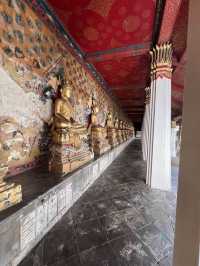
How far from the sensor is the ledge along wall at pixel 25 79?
162 centimetres

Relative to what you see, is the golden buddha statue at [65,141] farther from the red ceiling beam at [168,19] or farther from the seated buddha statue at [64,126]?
the red ceiling beam at [168,19]

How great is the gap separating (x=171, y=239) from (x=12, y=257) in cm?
149

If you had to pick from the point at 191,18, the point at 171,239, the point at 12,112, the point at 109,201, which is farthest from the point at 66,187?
the point at 191,18

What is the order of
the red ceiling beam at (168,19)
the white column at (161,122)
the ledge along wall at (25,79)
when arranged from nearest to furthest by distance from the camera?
the ledge along wall at (25,79) → the red ceiling beam at (168,19) → the white column at (161,122)

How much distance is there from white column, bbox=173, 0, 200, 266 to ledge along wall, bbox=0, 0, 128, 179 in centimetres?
168

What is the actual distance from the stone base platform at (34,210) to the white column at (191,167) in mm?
1118

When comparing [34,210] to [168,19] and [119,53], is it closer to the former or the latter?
[168,19]

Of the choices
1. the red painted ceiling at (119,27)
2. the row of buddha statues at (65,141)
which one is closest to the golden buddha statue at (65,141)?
the row of buddha statues at (65,141)

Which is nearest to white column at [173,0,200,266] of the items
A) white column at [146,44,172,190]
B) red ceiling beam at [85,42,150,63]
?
white column at [146,44,172,190]

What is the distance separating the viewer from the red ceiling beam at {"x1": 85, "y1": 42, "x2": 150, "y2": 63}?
311 centimetres

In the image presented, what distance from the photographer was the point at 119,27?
99.7 inches

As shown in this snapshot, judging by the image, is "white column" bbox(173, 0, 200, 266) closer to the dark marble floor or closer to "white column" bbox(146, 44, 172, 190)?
the dark marble floor

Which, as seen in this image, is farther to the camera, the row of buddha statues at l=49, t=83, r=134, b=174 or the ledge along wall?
the row of buddha statues at l=49, t=83, r=134, b=174

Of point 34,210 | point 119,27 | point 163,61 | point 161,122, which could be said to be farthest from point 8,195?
point 163,61
